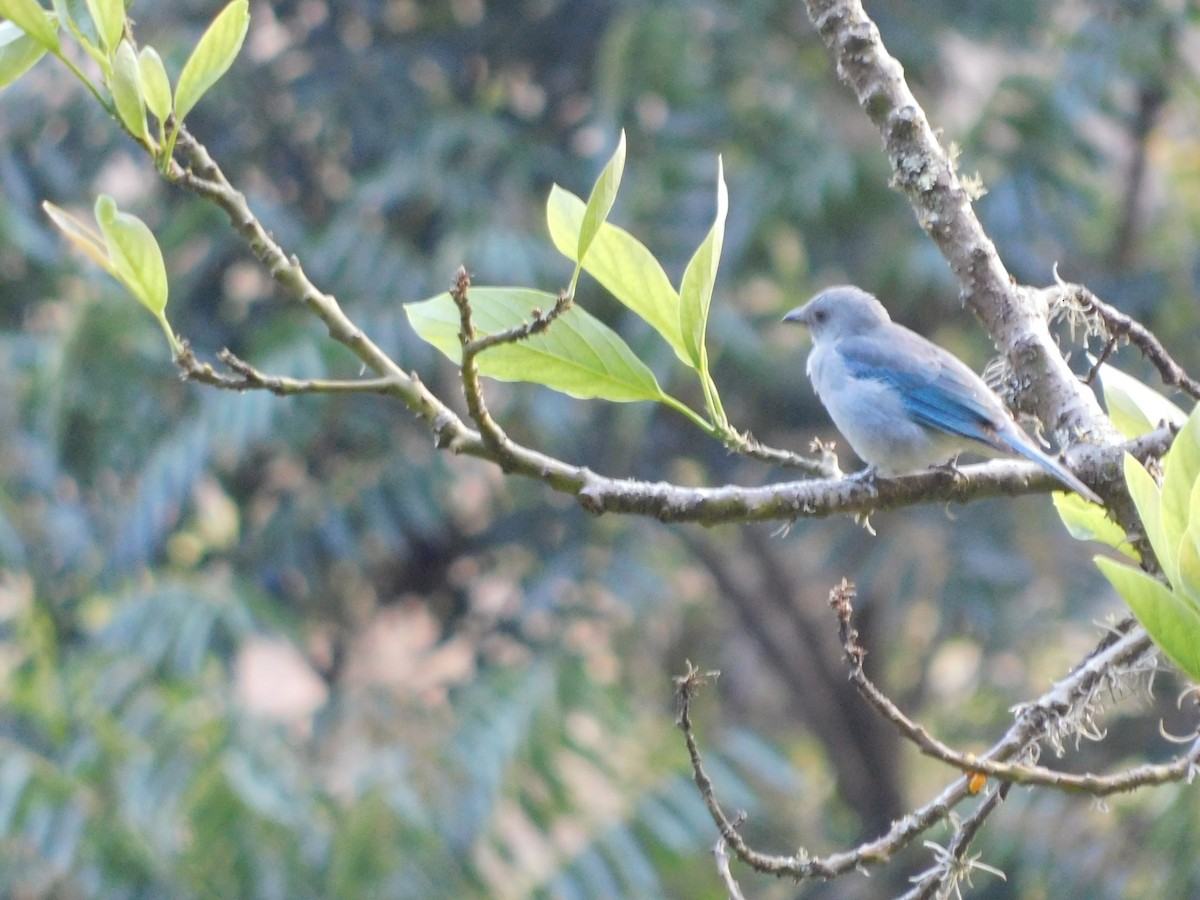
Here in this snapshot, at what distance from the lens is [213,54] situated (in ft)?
4.27

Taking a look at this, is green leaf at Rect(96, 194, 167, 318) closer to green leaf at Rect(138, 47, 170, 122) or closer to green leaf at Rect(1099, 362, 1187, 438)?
green leaf at Rect(138, 47, 170, 122)

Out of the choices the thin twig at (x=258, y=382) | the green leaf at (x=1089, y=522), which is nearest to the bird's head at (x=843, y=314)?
the green leaf at (x=1089, y=522)

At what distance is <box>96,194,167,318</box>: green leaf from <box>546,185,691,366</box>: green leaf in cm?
38

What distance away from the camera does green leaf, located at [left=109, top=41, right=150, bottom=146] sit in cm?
121

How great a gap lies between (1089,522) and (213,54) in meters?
1.06

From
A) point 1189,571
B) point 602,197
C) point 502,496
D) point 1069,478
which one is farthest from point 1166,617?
Answer: point 502,496

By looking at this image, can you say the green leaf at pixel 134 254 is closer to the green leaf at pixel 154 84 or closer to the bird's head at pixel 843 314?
the green leaf at pixel 154 84

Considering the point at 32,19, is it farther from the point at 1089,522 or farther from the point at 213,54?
the point at 1089,522

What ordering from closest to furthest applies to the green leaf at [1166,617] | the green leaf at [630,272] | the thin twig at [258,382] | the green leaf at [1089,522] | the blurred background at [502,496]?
the green leaf at [1166,617]
the thin twig at [258,382]
the green leaf at [630,272]
the green leaf at [1089,522]
the blurred background at [502,496]

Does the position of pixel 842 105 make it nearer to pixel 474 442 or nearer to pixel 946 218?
pixel 946 218

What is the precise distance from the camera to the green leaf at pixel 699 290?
1311 mm

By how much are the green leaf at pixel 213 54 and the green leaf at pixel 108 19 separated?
A: 7 cm

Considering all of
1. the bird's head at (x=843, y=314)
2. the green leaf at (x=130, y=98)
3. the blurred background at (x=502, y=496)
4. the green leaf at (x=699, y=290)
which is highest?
the blurred background at (x=502, y=496)

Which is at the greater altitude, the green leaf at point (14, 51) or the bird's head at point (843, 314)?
the bird's head at point (843, 314)
